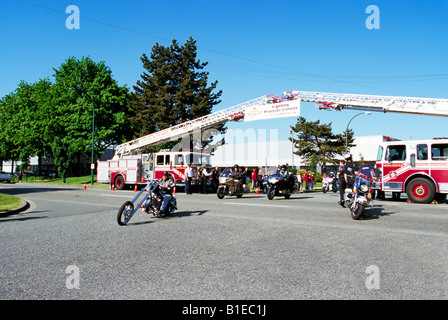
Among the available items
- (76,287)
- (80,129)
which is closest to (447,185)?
(76,287)

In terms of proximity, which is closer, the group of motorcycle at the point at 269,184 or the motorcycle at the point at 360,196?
the motorcycle at the point at 360,196

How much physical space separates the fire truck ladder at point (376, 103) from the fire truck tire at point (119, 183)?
14201 mm

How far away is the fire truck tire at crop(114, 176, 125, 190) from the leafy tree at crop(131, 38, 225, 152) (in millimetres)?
14163

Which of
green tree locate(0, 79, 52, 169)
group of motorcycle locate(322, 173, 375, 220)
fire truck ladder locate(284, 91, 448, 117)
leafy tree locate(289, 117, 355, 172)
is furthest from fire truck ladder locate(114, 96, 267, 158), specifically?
leafy tree locate(289, 117, 355, 172)

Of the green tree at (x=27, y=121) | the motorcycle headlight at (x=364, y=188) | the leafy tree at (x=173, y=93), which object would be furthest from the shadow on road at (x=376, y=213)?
the green tree at (x=27, y=121)

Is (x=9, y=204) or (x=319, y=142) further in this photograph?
(x=319, y=142)

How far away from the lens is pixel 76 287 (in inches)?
170

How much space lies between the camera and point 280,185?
1694 cm

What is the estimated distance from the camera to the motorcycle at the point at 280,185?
1666 cm

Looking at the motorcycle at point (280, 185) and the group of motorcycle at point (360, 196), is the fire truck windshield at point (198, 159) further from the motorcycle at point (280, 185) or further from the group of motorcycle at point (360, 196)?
the group of motorcycle at point (360, 196)

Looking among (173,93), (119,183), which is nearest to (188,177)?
(119,183)

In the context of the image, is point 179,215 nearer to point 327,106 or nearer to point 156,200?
point 156,200

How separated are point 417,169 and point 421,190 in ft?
2.94
